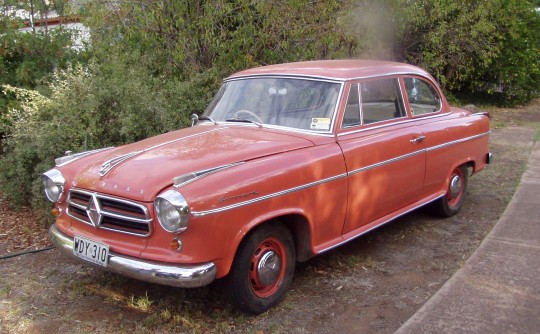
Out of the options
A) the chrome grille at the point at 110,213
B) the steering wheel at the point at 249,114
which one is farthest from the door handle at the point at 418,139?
the chrome grille at the point at 110,213

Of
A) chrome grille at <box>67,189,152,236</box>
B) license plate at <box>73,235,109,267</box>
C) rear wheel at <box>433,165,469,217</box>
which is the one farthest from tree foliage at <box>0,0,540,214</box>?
rear wheel at <box>433,165,469,217</box>

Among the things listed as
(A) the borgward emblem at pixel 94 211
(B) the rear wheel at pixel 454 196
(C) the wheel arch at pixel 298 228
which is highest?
(A) the borgward emblem at pixel 94 211

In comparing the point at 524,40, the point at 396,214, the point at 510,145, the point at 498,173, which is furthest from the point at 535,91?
the point at 396,214

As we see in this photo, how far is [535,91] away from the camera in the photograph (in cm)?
1515

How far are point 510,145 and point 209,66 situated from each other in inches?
229

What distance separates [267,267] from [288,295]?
0.49 m

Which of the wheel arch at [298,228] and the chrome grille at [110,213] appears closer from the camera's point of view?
the chrome grille at [110,213]

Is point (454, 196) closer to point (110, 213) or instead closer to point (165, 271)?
point (165, 271)

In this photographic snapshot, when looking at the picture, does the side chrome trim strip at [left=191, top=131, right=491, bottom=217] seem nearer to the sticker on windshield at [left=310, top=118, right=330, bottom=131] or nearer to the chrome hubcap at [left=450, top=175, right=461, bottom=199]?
the sticker on windshield at [left=310, top=118, right=330, bottom=131]

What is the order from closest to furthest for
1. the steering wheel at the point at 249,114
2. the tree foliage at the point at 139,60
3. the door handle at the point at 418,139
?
the steering wheel at the point at 249,114, the door handle at the point at 418,139, the tree foliage at the point at 139,60

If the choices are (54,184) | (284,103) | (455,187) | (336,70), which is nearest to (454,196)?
(455,187)

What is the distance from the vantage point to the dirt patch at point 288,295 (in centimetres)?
358

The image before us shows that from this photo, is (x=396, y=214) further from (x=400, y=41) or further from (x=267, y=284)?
(x=400, y=41)

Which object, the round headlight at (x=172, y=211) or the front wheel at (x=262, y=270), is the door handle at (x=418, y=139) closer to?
the front wheel at (x=262, y=270)
